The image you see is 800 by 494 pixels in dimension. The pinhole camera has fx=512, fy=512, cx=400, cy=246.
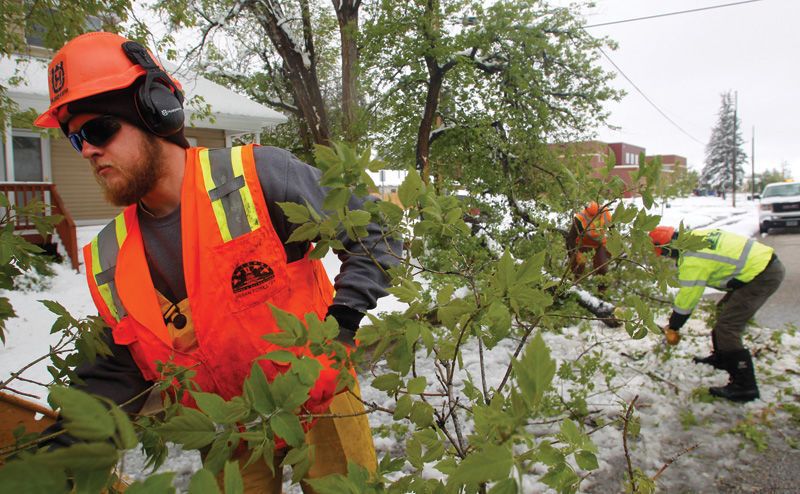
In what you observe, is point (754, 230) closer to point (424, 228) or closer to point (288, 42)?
point (288, 42)

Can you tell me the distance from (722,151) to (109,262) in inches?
3073

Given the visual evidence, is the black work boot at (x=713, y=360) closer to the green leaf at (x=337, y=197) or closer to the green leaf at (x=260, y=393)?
the green leaf at (x=337, y=197)

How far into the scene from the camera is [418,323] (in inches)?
36.3

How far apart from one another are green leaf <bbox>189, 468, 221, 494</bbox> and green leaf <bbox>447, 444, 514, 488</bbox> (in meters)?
0.24

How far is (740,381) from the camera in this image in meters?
4.36

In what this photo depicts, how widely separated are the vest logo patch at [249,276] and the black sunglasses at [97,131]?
0.62m

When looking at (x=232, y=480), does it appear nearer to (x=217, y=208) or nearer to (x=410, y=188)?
(x=410, y=188)

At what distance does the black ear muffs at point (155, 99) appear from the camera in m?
1.70

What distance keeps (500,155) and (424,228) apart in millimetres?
7828

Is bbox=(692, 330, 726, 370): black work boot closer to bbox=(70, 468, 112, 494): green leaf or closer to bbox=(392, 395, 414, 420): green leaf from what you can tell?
bbox=(392, 395, 414, 420): green leaf

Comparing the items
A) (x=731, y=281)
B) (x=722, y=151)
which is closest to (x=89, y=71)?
(x=731, y=281)

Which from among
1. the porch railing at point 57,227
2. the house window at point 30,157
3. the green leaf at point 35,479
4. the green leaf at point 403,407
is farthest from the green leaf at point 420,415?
the house window at point 30,157

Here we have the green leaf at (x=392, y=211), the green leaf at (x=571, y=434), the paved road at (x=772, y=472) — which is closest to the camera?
the green leaf at (x=571, y=434)

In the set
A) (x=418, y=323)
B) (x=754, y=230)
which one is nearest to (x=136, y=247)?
(x=418, y=323)
